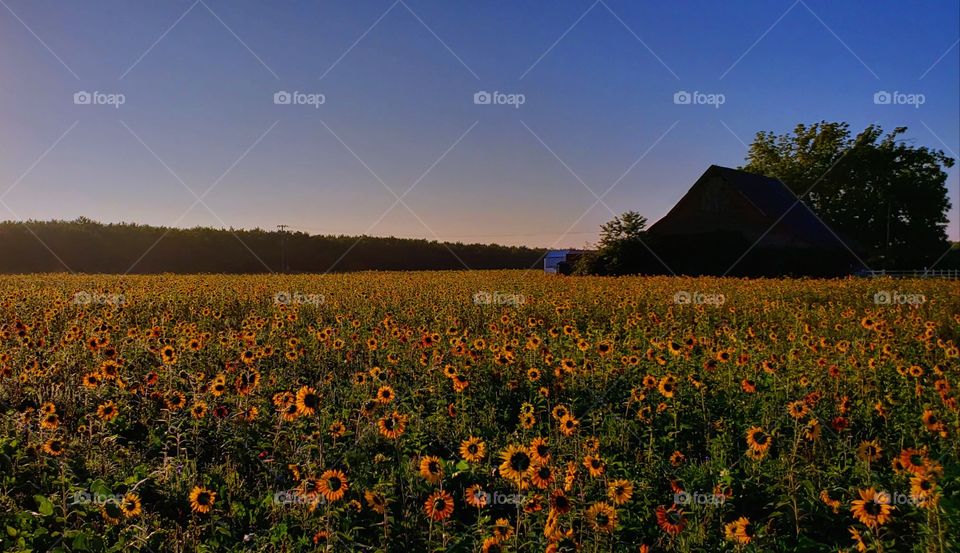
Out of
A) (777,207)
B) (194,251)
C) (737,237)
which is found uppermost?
(777,207)

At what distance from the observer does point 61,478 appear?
3430 mm

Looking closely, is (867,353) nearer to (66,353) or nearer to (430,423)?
(430,423)

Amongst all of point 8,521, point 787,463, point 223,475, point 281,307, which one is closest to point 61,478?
point 8,521

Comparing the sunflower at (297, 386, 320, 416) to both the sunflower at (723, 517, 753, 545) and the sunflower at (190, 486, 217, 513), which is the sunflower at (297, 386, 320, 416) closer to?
the sunflower at (190, 486, 217, 513)

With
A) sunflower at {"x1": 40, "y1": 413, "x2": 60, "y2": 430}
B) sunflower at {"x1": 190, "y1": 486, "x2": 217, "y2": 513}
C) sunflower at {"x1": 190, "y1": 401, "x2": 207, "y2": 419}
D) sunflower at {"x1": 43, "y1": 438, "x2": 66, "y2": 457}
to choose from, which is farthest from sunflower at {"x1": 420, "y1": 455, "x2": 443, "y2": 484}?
sunflower at {"x1": 40, "y1": 413, "x2": 60, "y2": 430}

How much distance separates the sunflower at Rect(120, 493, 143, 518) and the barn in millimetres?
27498

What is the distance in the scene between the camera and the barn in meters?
29.1

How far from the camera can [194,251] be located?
4591 cm

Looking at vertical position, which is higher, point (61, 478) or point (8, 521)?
point (61, 478)

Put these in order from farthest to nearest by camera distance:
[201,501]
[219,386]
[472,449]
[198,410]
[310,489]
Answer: [219,386] < [198,410] < [472,449] < [201,501] < [310,489]

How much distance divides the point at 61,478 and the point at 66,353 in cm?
338

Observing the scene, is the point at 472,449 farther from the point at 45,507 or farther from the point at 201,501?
the point at 45,507

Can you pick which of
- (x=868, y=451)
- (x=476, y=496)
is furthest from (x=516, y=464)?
(x=868, y=451)

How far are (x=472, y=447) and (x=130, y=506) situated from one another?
1.73m
